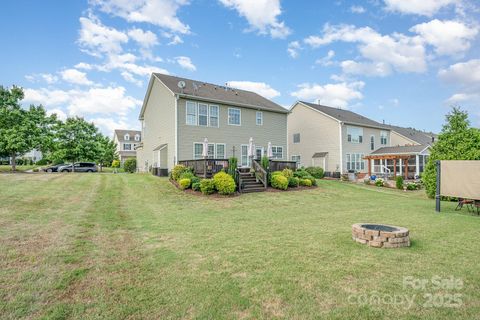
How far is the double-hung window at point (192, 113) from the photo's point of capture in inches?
763

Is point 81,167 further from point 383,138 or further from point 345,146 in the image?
point 383,138

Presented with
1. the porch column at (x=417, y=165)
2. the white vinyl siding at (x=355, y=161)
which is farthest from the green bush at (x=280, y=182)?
the porch column at (x=417, y=165)

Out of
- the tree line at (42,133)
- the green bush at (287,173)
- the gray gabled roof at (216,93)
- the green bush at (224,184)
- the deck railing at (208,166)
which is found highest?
the gray gabled roof at (216,93)

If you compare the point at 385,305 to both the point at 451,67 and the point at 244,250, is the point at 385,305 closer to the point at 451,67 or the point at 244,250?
the point at 244,250

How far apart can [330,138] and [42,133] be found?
30124 mm

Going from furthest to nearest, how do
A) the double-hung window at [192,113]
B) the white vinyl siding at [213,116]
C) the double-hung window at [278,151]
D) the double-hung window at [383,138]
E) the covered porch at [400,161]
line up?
1. the double-hung window at [383,138]
2. the covered porch at [400,161]
3. the double-hung window at [278,151]
4. the white vinyl siding at [213,116]
5. the double-hung window at [192,113]

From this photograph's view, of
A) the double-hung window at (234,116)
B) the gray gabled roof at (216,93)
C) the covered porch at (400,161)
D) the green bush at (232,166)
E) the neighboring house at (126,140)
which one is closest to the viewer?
the green bush at (232,166)

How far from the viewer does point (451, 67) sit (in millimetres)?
20859

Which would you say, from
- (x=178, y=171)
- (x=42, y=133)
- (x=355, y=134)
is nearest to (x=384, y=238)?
(x=178, y=171)

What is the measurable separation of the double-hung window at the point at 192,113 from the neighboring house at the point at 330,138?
1329cm

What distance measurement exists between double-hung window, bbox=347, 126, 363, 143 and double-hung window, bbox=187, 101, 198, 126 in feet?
57.5

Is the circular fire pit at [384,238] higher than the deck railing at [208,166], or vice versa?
the deck railing at [208,166]

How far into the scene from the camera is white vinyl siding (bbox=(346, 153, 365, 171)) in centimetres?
2828

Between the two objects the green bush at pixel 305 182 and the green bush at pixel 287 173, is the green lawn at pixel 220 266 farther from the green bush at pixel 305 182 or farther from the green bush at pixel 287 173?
the green bush at pixel 305 182
